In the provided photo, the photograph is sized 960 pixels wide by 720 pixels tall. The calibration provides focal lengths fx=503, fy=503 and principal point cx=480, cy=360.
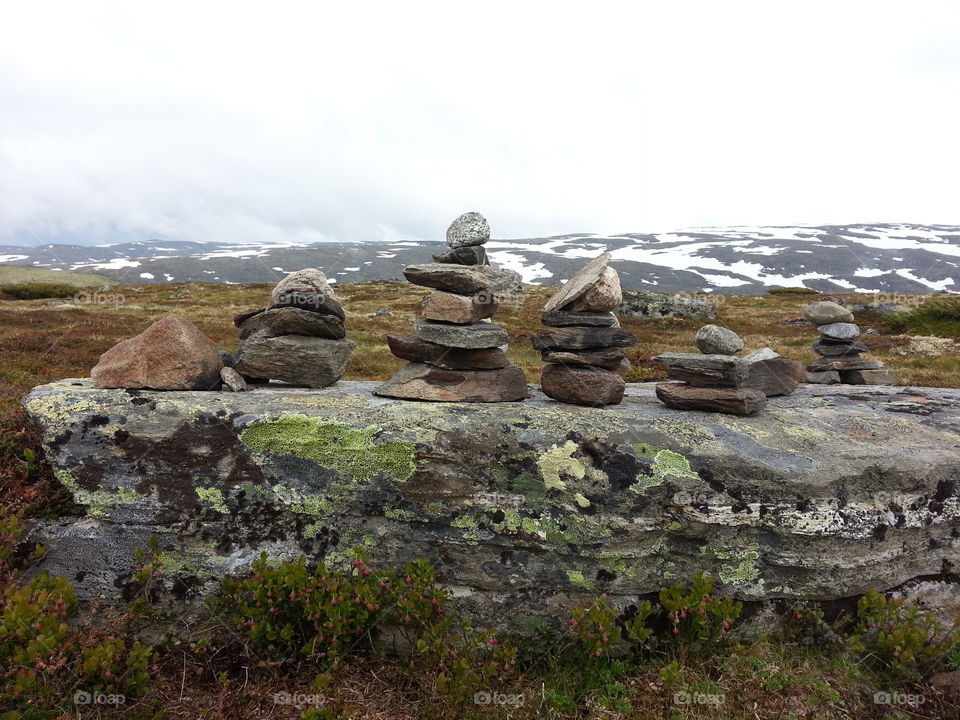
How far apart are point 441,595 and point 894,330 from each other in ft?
148

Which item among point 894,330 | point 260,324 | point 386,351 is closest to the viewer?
point 260,324

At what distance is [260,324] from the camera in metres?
8.71

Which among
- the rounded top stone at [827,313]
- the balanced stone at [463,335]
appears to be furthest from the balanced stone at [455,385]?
the rounded top stone at [827,313]

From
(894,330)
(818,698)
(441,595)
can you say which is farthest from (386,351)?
(894,330)

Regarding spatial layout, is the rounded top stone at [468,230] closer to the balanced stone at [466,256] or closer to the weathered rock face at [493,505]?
the balanced stone at [466,256]

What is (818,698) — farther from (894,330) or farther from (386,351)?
(894,330)

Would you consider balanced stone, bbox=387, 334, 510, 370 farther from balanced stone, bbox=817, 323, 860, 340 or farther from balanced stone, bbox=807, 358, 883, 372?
balanced stone, bbox=817, 323, 860, 340

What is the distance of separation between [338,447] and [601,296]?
4824 millimetres

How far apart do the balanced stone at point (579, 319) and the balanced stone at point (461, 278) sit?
2.85ft

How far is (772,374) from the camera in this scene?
9.77 m

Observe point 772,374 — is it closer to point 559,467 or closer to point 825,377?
point 559,467

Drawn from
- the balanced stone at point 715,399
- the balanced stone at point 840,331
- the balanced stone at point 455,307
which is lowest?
the balanced stone at point 715,399

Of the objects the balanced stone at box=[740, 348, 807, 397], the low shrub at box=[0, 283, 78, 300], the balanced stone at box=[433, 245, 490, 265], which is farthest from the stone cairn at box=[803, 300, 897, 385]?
the low shrub at box=[0, 283, 78, 300]

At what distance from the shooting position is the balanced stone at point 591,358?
332 inches
